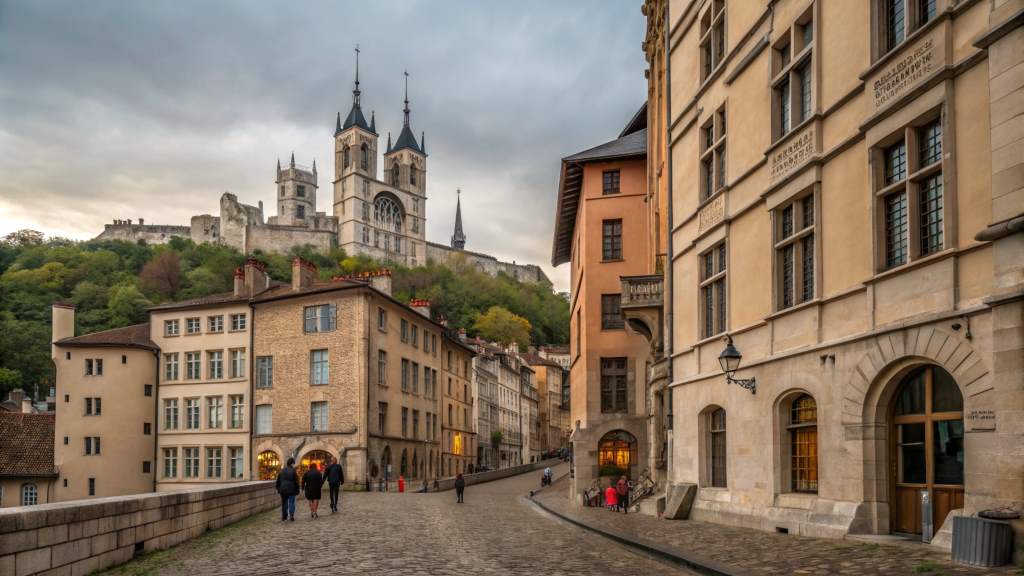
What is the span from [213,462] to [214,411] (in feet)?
9.18

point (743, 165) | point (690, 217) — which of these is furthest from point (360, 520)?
point (743, 165)

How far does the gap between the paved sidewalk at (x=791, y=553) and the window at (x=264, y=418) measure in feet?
117

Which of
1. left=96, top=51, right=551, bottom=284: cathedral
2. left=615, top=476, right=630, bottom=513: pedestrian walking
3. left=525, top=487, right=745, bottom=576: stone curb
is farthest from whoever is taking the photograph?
left=96, top=51, right=551, bottom=284: cathedral

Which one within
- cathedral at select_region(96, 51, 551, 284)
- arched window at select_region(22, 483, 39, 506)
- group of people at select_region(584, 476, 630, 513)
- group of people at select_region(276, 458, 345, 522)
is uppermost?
cathedral at select_region(96, 51, 551, 284)

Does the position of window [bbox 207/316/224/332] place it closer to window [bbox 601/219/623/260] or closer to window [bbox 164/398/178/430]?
window [bbox 164/398/178/430]

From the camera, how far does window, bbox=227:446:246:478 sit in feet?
175

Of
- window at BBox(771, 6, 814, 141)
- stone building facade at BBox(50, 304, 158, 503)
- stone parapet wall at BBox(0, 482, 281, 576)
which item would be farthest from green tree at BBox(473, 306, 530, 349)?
window at BBox(771, 6, 814, 141)

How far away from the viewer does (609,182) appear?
38719mm

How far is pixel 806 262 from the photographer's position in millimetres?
17719

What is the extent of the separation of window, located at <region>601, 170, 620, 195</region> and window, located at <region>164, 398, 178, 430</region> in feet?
103

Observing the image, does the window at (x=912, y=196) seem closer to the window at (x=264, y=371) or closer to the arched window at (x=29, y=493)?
the window at (x=264, y=371)

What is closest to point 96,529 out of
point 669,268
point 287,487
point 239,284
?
point 287,487

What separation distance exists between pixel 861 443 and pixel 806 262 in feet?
12.9

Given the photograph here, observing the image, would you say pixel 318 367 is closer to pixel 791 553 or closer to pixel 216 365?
pixel 216 365
